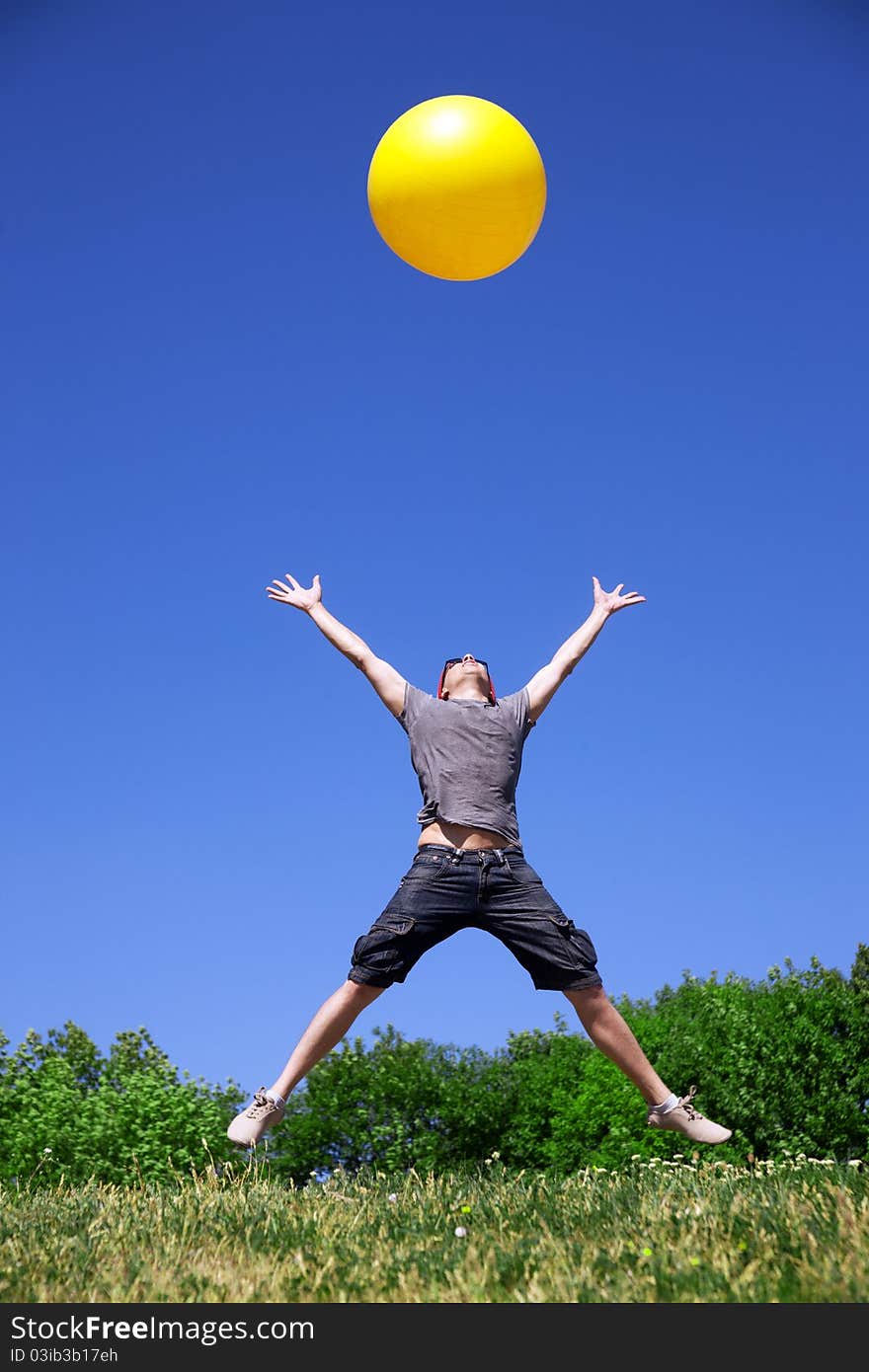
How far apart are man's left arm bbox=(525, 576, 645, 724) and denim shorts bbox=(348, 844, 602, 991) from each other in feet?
3.62

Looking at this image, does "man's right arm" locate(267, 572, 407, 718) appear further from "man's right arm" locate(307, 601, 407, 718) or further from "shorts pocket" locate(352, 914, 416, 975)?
"shorts pocket" locate(352, 914, 416, 975)

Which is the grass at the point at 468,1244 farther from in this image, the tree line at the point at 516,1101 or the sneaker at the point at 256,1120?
the tree line at the point at 516,1101

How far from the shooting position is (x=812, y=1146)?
781 inches

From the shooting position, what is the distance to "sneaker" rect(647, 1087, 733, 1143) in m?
6.88

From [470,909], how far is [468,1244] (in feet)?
5.95

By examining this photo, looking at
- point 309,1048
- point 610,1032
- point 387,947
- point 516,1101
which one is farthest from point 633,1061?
point 516,1101

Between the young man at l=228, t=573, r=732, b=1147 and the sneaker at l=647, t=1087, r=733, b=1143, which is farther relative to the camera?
the sneaker at l=647, t=1087, r=733, b=1143

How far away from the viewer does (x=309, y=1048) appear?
21.6 feet

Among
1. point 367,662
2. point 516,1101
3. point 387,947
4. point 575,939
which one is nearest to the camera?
point 387,947

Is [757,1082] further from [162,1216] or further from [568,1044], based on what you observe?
[162,1216]

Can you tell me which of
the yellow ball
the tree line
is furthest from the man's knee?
the tree line

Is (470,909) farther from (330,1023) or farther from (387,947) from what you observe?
(330,1023)
